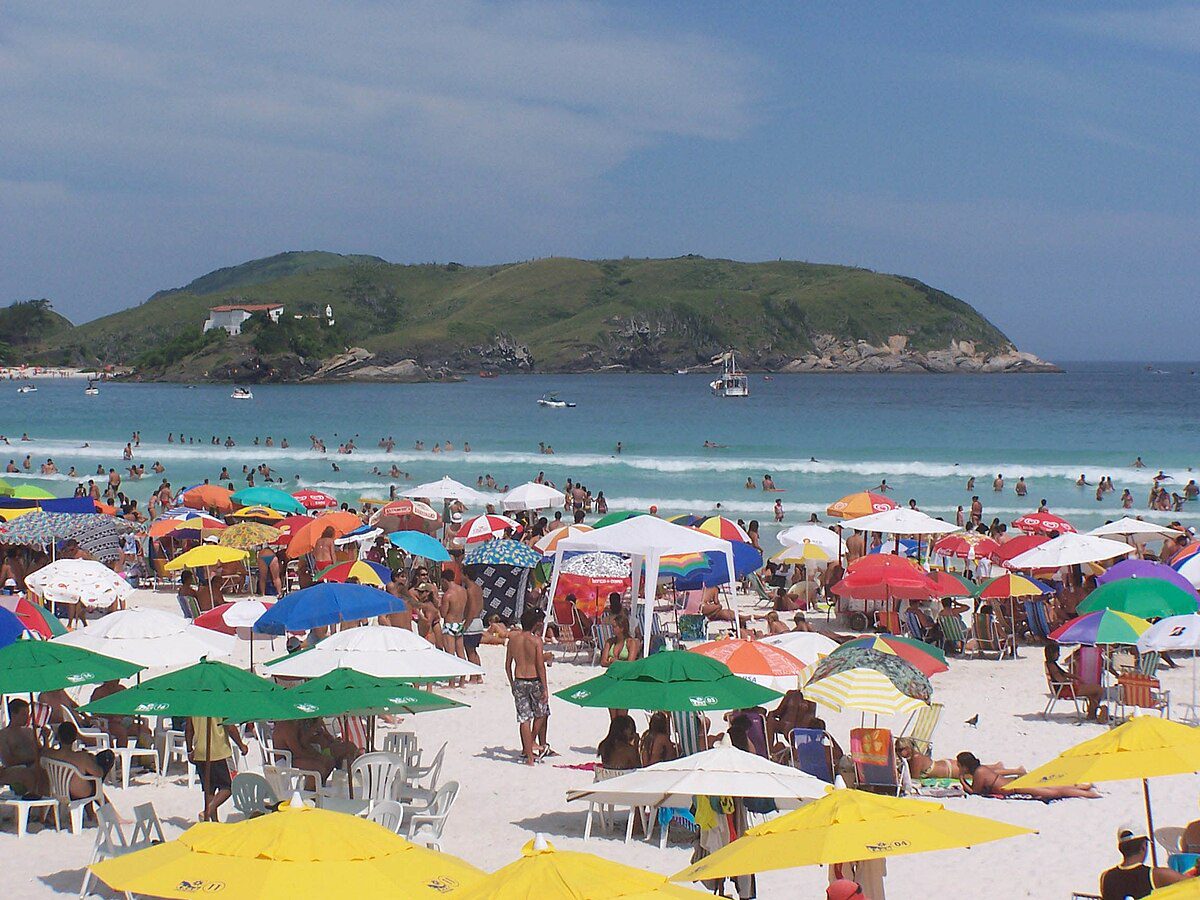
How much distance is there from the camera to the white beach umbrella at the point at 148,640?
9625mm

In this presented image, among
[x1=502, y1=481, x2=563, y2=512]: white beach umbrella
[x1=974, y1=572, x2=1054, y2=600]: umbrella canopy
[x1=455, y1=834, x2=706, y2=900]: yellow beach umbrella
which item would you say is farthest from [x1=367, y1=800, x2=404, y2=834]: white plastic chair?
[x1=502, y1=481, x2=563, y2=512]: white beach umbrella

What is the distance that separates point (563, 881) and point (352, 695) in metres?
4.03

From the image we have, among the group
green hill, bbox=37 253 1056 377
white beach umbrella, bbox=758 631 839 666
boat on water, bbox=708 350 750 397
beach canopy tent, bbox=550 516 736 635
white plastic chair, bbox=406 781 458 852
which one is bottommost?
white plastic chair, bbox=406 781 458 852

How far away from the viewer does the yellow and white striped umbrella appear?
9047 mm

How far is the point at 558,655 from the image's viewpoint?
1535 centimetres

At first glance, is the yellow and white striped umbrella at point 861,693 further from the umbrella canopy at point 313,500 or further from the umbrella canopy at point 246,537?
the umbrella canopy at point 313,500

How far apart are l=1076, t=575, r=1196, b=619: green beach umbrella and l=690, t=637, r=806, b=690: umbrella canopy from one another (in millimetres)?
4313

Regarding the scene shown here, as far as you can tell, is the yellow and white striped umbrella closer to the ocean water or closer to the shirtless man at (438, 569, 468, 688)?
the shirtless man at (438, 569, 468, 688)

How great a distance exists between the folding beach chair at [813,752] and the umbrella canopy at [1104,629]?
3358 millimetres

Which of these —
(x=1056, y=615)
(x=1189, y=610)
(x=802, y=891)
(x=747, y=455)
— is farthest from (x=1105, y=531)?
(x=747, y=455)

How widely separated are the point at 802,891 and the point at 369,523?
15.2 meters

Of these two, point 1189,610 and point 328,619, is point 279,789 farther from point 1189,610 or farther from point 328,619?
point 1189,610

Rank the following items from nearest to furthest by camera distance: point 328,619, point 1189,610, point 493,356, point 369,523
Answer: point 328,619, point 1189,610, point 369,523, point 493,356

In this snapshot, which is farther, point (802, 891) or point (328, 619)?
point (328, 619)
